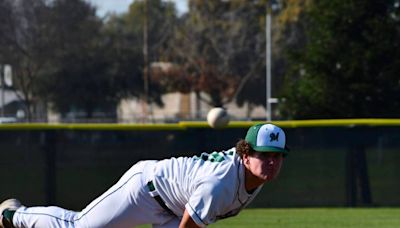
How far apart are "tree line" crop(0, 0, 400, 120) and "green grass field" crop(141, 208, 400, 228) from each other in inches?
355

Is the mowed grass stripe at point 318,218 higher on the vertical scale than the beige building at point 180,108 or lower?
lower

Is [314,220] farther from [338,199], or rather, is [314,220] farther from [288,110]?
[288,110]

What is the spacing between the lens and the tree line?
22781 millimetres

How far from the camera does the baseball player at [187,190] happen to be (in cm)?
520

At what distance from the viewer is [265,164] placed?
5.18m

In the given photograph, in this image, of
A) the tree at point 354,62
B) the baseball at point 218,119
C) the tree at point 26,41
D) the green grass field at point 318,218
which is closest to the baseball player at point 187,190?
the green grass field at point 318,218

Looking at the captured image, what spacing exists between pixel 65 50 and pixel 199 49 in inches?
484

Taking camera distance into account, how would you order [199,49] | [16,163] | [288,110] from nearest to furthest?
1. [16,163]
2. [288,110]
3. [199,49]

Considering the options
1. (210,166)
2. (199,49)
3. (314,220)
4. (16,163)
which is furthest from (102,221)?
(199,49)

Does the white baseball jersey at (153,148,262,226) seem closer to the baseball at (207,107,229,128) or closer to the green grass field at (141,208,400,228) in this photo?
the green grass field at (141,208,400,228)

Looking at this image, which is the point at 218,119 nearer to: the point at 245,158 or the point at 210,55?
the point at 245,158

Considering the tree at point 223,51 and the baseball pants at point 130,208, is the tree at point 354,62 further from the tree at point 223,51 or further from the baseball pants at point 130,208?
the tree at point 223,51

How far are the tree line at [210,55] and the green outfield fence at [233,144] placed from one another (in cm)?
799

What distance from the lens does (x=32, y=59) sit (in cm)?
4159
